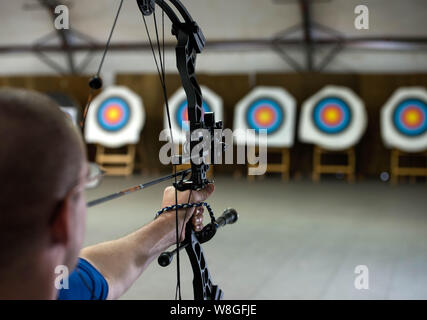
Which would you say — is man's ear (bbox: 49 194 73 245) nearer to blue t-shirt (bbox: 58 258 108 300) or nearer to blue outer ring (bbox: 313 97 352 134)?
blue t-shirt (bbox: 58 258 108 300)

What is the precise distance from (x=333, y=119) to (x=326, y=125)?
12 cm

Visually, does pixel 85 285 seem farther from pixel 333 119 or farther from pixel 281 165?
pixel 333 119

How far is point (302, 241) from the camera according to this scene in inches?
120

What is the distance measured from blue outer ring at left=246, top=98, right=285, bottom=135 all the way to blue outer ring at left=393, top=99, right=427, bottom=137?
4.49 feet

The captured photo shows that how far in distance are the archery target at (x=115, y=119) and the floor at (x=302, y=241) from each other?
1504mm

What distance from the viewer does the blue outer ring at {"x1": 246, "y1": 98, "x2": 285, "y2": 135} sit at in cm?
626

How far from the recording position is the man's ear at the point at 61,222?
0.46 meters
